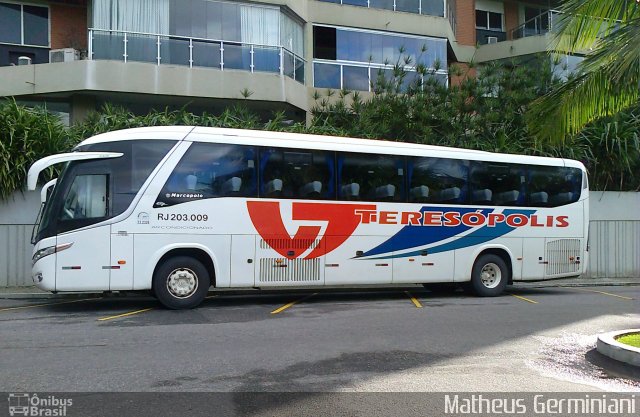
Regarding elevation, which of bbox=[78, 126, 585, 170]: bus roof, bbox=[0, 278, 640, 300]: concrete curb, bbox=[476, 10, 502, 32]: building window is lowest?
bbox=[0, 278, 640, 300]: concrete curb

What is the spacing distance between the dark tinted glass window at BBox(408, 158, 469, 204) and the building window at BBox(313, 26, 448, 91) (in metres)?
10.2

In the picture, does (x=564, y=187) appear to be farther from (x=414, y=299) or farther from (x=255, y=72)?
(x=255, y=72)

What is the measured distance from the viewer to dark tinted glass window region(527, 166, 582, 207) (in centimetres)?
1509

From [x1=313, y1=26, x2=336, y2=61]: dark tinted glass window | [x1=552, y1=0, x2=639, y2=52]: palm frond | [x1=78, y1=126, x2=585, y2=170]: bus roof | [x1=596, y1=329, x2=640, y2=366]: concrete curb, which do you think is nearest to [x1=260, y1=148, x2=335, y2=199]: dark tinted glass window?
[x1=78, y1=126, x2=585, y2=170]: bus roof

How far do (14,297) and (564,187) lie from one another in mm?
13650

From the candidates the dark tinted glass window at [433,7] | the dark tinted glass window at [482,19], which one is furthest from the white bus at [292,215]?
the dark tinted glass window at [482,19]

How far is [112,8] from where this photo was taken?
20203mm

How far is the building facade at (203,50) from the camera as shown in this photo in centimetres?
2019

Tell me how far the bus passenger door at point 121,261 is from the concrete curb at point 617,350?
789 centimetres

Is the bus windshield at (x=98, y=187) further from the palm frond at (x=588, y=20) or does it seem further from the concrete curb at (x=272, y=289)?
the palm frond at (x=588, y=20)

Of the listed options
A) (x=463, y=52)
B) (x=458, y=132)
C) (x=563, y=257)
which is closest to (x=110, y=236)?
(x=563, y=257)

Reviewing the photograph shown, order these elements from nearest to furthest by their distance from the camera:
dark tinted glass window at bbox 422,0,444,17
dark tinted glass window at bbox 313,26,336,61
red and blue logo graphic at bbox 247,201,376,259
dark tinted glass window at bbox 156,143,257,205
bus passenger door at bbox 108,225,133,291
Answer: bus passenger door at bbox 108,225,133,291 → dark tinted glass window at bbox 156,143,257,205 → red and blue logo graphic at bbox 247,201,376,259 → dark tinted glass window at bbox 313,26,336,61 → dark tinted glass window at bbox 422,0,444,17

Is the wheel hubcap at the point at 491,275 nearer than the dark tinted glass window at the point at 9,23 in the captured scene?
Yes

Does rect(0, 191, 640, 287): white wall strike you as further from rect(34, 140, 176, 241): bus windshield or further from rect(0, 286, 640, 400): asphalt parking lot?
rect(34, 140, 176, 241): bus windshield
